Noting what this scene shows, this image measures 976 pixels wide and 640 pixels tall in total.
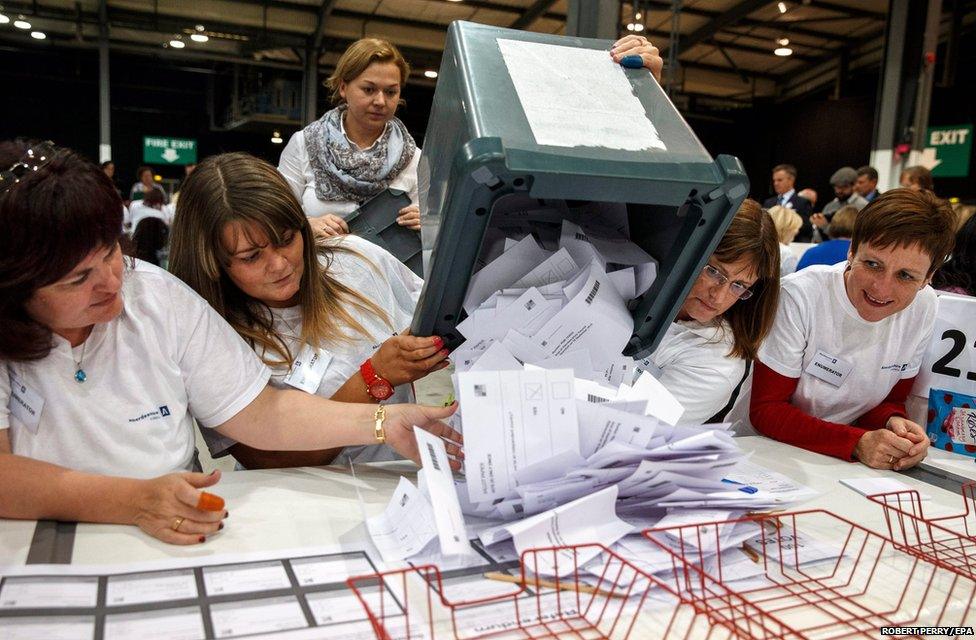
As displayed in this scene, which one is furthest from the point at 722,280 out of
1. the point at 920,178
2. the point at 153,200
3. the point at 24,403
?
the point at 153,200

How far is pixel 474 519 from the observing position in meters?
0.98

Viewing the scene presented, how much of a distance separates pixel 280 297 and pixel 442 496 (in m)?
0.65

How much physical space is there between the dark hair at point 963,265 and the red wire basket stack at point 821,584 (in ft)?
4.54

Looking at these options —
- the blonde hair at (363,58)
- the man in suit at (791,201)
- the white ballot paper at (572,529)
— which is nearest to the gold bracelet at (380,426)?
the white ballot paper at (572,529)

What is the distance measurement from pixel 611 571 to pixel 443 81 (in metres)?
0.77

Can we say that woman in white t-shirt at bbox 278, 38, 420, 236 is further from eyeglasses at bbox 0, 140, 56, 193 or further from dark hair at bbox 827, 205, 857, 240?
dark hair at bbox 827, 205, 857, 240

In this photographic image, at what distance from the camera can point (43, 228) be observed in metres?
0.93

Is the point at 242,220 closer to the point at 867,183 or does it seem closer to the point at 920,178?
the point at 920,178

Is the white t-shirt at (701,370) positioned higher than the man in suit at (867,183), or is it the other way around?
the man in suit at (867,183)

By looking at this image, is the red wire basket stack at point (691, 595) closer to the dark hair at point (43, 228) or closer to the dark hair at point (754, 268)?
the dark hair at point (43, 228)

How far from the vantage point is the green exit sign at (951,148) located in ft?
28.8

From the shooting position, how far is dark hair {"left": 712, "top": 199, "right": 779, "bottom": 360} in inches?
58.5

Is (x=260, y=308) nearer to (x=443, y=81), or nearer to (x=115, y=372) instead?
(x=115, y=372)

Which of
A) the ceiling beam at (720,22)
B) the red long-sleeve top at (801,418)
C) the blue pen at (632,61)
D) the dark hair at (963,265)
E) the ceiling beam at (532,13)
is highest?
the ceiling beam at (720,22)
